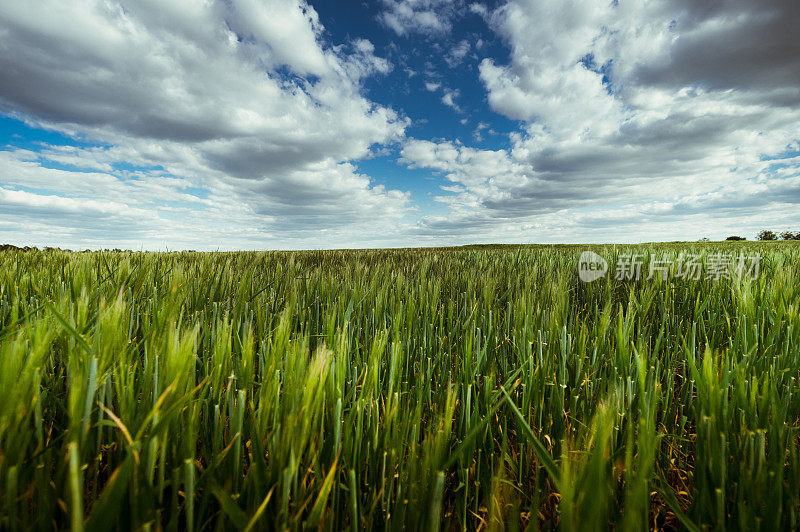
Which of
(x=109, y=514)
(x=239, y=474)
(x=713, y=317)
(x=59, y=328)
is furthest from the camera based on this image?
(x=713, y=317)

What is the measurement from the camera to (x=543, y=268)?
373 centimetres

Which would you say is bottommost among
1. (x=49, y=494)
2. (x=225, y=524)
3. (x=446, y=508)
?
(x=446, y=508)

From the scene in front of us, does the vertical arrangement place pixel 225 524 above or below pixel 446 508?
above

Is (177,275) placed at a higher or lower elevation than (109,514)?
higher

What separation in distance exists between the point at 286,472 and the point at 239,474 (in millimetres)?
189

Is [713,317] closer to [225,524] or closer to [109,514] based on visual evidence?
[225,524]

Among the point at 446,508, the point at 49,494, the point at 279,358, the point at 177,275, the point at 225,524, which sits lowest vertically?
the point at 446,508

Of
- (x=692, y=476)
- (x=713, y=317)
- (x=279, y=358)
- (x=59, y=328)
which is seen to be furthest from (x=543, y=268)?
A: (x=59, y=328)

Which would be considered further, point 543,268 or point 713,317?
point 543,268

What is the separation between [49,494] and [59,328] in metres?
0.59

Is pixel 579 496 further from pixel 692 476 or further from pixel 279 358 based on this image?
pixel 279 358

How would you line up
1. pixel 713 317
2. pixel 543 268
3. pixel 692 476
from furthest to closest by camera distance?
pixel 543 268 < pixel 713 317 < pixel 692 476

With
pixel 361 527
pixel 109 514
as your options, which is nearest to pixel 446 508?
pixel 361 527

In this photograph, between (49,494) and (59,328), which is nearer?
(49,494)
